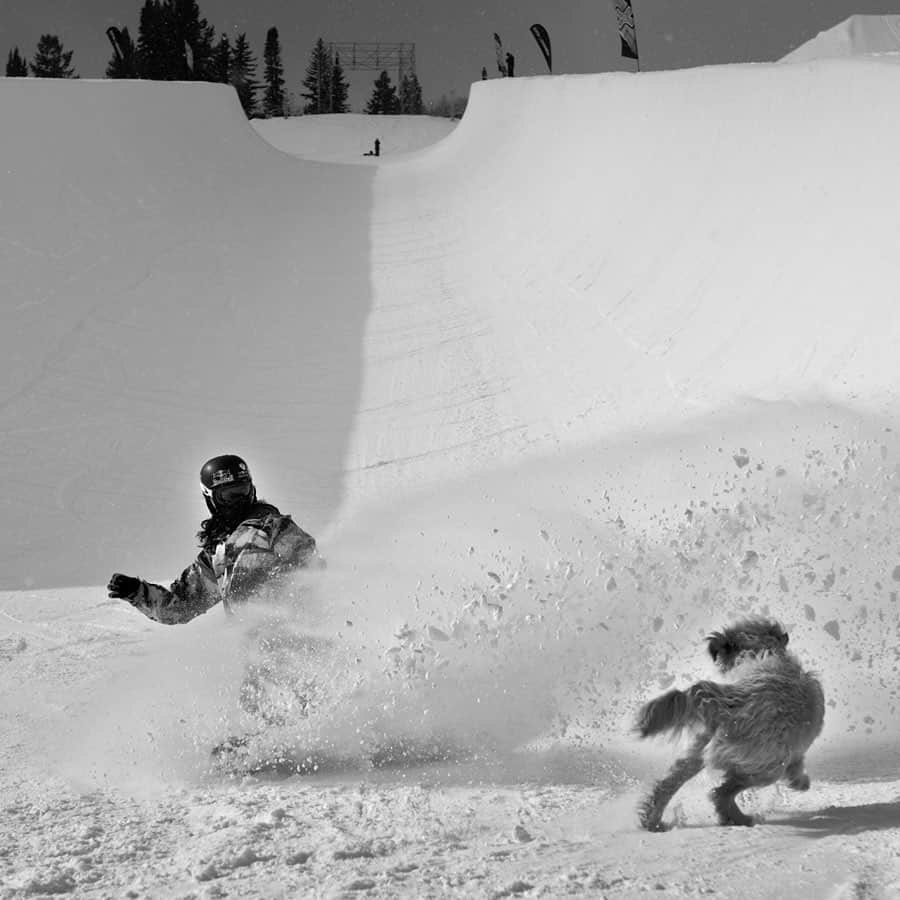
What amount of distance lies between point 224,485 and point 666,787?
2132 millimetres

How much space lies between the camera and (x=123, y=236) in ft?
51.5

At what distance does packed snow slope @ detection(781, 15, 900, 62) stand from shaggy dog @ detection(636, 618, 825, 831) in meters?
54.3

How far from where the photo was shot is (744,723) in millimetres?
3254

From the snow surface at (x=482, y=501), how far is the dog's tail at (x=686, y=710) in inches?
13.2

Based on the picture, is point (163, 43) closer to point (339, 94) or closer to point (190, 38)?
point (190, 38)

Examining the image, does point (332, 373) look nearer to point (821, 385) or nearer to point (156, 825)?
point (821, 385)

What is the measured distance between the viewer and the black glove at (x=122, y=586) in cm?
429

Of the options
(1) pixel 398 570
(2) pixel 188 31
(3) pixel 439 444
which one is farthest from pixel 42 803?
(2) pixel 188 31

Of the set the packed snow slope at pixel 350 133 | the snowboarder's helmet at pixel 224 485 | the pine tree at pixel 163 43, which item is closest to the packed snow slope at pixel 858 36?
the packed snow slope at pixel 350 133

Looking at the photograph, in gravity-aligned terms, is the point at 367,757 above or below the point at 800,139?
below

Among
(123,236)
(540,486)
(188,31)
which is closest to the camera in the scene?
(540,486)

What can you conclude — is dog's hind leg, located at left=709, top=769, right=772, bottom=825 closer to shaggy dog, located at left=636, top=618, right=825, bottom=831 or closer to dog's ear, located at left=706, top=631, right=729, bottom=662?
shaggy dog, located at left=636, top=618, right=825, bottom=831

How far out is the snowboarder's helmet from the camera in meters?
4.41

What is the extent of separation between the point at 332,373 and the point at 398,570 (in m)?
6.35
